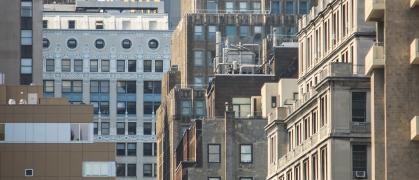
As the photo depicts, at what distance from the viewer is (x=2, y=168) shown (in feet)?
319

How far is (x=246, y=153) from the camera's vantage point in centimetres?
11544

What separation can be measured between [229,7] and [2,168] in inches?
2884

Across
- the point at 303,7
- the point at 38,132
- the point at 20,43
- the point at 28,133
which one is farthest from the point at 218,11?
the point at 28,133

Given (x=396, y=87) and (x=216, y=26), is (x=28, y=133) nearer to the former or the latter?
(x=396, y=87)

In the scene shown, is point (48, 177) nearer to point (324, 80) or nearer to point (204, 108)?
point (324, 80)

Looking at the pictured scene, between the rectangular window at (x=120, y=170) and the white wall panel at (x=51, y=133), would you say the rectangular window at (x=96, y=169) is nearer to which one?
the white wall panel at (x=51, y=133)

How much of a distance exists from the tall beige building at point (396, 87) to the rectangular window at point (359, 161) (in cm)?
1852

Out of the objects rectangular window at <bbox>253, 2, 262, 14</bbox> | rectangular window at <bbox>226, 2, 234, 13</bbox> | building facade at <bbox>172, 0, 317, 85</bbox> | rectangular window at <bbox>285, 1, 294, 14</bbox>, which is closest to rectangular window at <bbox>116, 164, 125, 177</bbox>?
building facade at <bbox>172, 0, 317, 85</bbox>

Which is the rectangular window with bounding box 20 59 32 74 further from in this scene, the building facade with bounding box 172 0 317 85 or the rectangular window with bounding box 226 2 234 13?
the rectangular window with bounding box 226 2 234 13

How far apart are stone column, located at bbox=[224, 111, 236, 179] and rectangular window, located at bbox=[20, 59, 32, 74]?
3940cm

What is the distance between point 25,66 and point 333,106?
249ft

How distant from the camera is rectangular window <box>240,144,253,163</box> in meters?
Answer: 115

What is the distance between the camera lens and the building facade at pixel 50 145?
9750 cm

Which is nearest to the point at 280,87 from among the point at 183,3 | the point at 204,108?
the point at 204,108
